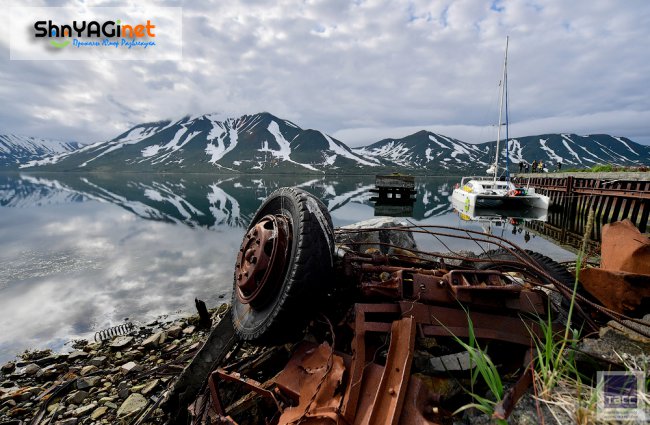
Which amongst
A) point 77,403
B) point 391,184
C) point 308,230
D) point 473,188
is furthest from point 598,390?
point 391,184

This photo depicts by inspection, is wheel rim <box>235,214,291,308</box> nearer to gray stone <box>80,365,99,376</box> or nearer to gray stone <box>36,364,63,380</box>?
gray stone <box>80,365,99,376</box>

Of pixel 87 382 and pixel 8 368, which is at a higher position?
pixel 87 382

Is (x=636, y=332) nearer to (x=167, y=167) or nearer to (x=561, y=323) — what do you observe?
(x=561, y=323)

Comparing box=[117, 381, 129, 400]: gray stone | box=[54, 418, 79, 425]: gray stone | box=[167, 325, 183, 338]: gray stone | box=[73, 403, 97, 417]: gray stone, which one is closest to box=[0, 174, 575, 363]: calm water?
box=[167, 325, 183, 338]: gray stone

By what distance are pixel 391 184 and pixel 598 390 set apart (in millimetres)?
38356

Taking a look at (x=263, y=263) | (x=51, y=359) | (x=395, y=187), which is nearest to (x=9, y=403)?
(x=51, y=359)

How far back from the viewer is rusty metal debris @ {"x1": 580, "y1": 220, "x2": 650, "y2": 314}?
9.36ft

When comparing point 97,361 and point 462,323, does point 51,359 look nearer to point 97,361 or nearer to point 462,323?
point 97,361

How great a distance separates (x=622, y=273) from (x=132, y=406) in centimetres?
595

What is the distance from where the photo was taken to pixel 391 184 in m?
39.0

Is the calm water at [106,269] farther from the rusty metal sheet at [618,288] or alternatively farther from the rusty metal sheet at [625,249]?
the rusty metal sheet at [625,249]

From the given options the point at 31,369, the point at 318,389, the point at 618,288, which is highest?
the point at 618,288

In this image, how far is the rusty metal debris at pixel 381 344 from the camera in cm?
206

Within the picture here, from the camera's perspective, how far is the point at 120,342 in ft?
21.8
